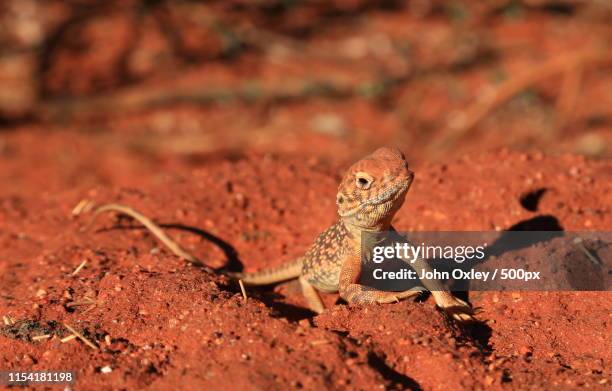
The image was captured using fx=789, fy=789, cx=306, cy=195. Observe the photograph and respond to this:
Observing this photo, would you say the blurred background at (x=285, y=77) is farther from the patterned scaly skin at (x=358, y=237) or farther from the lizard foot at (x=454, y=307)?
the lizard foot at (x=454, y=307)

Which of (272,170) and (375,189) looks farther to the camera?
(272,170)

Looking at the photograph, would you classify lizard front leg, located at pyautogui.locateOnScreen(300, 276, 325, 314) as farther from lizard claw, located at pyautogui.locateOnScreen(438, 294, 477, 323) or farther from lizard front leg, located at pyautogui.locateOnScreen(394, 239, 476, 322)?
lizard claw, located at pyautogui.locateOnScreen(438, 294, 477, 323)

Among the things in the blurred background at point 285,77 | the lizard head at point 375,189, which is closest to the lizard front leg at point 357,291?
the lizard head at point 375,189

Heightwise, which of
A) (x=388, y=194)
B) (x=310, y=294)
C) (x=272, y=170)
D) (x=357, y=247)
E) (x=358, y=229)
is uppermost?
(x=388, y=194)


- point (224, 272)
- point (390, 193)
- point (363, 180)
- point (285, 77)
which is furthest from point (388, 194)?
point (285, 77)

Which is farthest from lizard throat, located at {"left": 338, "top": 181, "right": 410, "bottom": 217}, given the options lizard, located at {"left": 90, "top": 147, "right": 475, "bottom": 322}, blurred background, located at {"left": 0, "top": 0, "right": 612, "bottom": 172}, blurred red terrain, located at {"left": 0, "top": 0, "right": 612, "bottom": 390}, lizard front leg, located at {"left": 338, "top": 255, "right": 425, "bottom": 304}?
blurred background, located at {"left": 0, "top": 0, "right": 612, "bottom": 172}

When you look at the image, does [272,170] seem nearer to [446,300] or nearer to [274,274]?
[274,274]

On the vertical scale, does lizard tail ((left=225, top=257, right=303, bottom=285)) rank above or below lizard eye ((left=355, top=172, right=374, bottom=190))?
below
